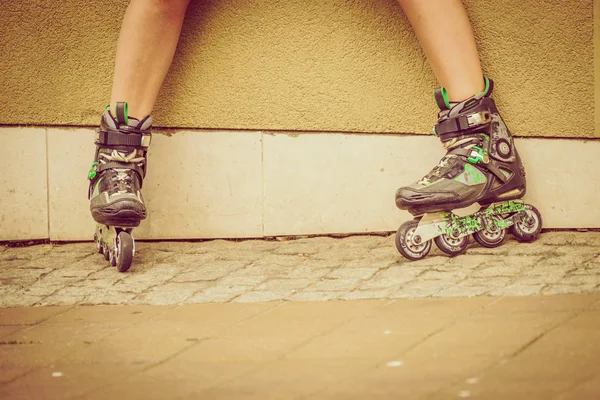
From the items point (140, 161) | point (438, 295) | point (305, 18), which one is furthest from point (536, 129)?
point (140, 161)

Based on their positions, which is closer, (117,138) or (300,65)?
(117,138)

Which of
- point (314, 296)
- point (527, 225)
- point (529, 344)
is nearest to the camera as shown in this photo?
point (529, 344)

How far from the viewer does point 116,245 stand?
2.83 m

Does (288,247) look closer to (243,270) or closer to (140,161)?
(243,270)

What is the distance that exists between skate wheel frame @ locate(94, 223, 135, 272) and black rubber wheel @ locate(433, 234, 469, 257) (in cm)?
113

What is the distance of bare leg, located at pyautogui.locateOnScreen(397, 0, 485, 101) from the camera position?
298 centimetres

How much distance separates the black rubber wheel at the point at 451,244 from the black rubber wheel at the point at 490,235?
0.12 metres

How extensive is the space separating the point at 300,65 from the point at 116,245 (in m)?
1.17

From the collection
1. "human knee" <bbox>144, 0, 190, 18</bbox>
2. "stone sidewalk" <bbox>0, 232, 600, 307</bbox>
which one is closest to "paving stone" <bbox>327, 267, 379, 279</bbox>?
"stone sidewalk" <bbox>0, 232, 600, 307</bbox>

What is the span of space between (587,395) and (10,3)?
2.77 meters

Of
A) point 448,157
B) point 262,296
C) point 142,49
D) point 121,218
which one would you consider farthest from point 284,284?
point 142,49

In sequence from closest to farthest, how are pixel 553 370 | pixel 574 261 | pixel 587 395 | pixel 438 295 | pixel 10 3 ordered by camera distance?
pixel 587 395
pixel 553 370
pixel 438 295
pixel 574 261
pixel 10 3

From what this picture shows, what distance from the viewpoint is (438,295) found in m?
2.36

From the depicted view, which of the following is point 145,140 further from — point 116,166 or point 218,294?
point 218,294
